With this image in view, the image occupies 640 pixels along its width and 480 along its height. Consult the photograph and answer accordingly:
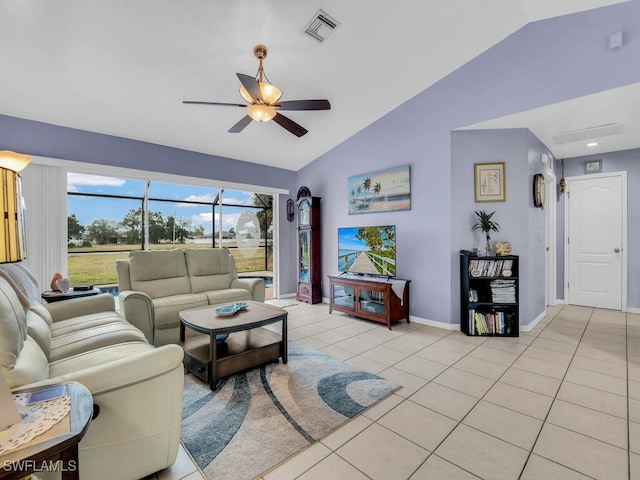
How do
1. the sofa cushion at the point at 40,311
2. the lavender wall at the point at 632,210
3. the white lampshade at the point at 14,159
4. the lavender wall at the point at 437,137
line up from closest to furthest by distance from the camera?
the white lampshade at the point at 14,159 → the sofa cushion at the point at 40,311 → the lavender wall at the point at 437,137 → the lavender wall at the point at 632,210

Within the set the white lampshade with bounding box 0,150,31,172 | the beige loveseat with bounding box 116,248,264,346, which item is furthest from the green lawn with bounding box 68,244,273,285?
the white lampshade with bounding box 0,150,31,172

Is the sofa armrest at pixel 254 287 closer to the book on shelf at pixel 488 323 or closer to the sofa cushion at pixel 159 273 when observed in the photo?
the sofa cushion at pixel 159 273

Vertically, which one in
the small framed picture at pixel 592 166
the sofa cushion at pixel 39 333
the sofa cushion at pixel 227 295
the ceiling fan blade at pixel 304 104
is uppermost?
the ceiling fan blade at pixel 304 104

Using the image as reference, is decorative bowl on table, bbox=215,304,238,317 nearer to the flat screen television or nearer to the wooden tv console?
the wooden tv console

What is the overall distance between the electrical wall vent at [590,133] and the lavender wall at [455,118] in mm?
366

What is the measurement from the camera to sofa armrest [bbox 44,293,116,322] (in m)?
2.67

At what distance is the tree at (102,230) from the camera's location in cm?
414

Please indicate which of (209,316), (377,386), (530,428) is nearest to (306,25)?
(209,316)

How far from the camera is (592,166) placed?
473 cm

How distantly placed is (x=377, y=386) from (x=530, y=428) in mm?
989

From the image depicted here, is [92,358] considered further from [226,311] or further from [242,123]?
[242,123]

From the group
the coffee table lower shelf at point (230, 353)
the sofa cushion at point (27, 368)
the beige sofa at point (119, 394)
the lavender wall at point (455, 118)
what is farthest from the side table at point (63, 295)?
the lavender wall at point (455, 118)

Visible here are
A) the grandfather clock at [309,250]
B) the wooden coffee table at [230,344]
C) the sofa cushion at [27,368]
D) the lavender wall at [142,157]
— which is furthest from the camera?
the grandfather clock at [309,250]

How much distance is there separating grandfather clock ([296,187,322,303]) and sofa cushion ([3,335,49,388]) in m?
3.95
